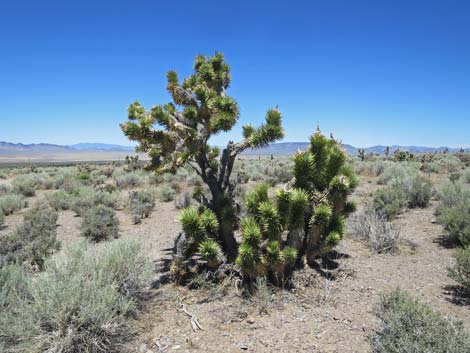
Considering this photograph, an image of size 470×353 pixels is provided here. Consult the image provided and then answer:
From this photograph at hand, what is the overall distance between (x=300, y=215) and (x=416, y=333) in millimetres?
1971

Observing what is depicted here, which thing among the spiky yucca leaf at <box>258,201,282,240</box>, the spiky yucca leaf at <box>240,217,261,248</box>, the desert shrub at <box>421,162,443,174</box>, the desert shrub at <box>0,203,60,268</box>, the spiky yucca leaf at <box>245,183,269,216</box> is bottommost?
the desert shrub at <box>0,203,60,268</box>

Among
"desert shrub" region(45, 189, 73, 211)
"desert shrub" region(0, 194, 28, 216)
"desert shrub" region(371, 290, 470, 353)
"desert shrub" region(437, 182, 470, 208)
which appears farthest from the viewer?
"desert shrub" region(45, 189, 73, 211)

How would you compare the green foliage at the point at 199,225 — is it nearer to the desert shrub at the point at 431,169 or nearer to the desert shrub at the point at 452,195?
the desert shrub at the point at 452,195

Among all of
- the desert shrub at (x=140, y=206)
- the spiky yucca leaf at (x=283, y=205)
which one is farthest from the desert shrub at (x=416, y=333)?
the desert shrub at (x=140, y=206)

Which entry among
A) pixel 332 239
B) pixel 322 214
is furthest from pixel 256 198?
pixel 332 239

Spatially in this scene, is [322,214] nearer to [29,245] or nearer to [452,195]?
[29,245]

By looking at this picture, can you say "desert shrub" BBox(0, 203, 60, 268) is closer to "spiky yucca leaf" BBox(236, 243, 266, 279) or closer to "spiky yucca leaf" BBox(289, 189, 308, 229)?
"spiky yucca leaf" BBox(236, 243, 266, 279)

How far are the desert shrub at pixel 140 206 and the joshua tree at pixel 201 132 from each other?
447cm

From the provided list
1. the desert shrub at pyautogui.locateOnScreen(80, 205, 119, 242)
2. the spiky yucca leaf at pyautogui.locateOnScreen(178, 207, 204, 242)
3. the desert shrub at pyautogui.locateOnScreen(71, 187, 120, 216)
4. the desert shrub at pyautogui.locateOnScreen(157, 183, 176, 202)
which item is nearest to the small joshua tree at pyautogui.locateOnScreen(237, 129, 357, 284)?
the spiky yucca leaf at pyautogui.locateOnScreen(178, 207, 204, 242)

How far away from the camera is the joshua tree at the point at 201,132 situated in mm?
4906

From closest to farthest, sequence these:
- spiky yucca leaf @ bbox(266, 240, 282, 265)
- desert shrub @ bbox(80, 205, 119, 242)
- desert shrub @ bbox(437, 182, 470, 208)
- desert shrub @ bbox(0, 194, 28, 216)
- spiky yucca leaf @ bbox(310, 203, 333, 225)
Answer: spiky yucca leaf @ bbox(266, 240, 282, 265)
spiky yucca leaf @ bbox(310, 203, 333, 225)
desert shrub @ bbox(80, 205, 119, 242)
desert shrub @ bbox(437, 182, 470, 208)
desert shrub @ bbox(0, 194, 28, 216)

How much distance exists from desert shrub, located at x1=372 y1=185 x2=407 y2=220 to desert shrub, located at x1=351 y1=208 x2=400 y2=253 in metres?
1.27

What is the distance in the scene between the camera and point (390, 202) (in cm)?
936

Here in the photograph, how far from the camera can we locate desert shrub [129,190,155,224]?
9.53 meters
